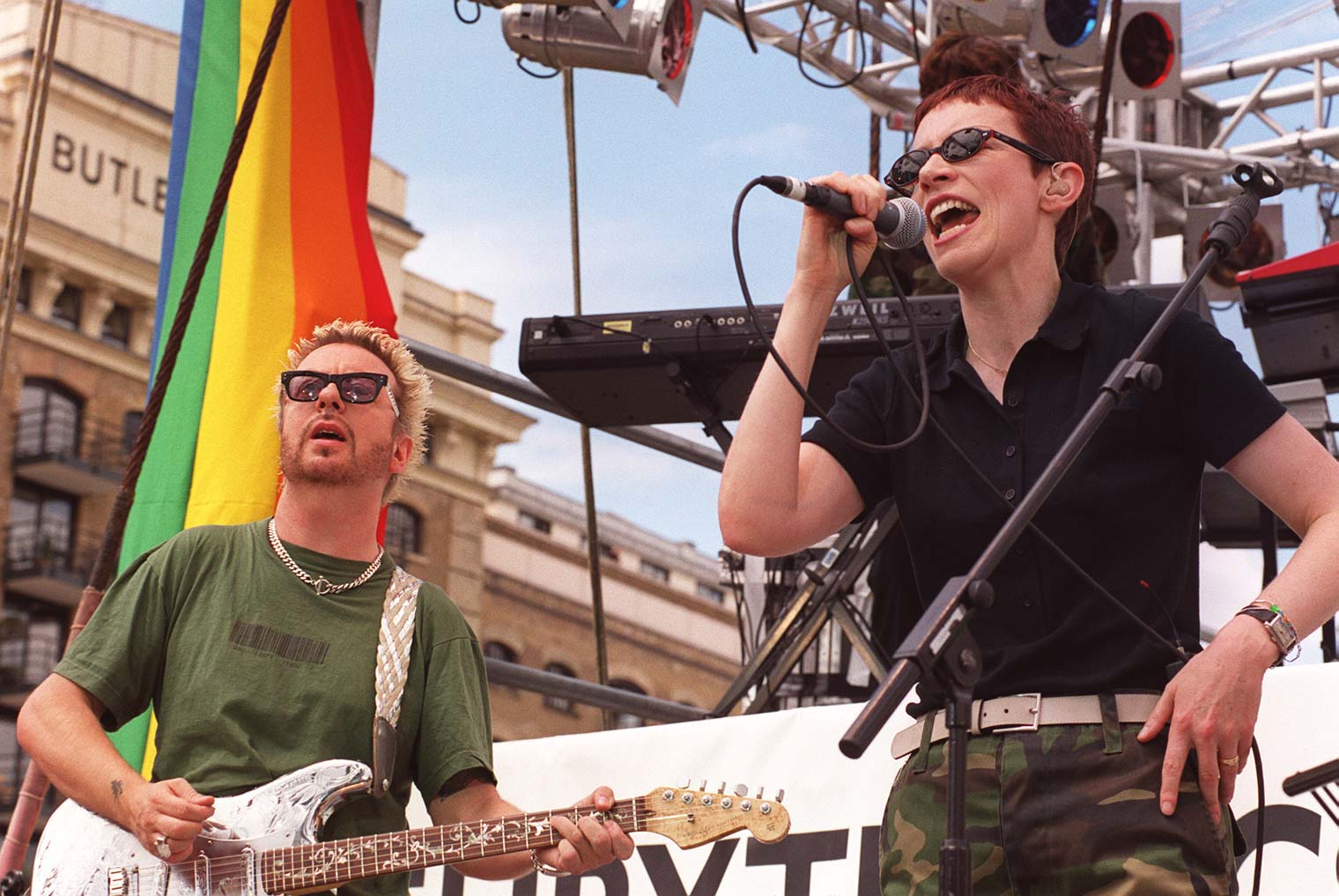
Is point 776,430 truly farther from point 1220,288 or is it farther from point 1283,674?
point 1220,288

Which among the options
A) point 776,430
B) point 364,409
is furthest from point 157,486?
point 776,430

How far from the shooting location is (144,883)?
282cm

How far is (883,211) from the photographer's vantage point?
227 centimetres

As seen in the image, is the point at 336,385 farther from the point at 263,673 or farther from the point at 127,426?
the point at 127,426

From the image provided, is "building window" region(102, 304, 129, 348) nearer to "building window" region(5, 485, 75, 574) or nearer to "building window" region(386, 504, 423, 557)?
"building window" region(5, 485, 75, 574)

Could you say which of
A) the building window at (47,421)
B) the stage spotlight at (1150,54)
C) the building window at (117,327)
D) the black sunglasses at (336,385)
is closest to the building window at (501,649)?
the building window at (117,327)

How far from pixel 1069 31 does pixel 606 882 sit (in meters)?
4.81

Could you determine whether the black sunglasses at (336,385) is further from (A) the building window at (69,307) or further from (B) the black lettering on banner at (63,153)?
(A) the building window at (69,307)

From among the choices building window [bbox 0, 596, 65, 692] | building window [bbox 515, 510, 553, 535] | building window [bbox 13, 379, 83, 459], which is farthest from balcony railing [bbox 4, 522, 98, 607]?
building window [bbox 515, 510, 553, 535]

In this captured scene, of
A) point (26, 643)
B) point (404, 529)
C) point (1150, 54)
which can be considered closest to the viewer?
point (1150, 54)

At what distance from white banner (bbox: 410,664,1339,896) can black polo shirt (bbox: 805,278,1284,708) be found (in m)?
1.30

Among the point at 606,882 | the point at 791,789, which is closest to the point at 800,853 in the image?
the point at 791,789

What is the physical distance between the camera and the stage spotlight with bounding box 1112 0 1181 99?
7938 millimetres

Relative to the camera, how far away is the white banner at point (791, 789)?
11.0ft
